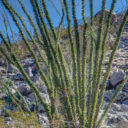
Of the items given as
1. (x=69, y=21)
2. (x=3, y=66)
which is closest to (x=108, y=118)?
(x=69, y=21)

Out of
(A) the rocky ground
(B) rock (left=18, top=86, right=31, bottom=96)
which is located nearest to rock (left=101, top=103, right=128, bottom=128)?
(A) the rocky ground

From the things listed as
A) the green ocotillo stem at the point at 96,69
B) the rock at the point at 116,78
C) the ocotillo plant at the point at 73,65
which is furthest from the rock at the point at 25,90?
the green ocotillo stem at the point at 96,69

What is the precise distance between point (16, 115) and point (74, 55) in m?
0.98

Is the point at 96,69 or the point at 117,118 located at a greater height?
the point at 96,69

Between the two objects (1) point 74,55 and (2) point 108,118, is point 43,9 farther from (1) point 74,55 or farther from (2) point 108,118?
(2) point 108,118

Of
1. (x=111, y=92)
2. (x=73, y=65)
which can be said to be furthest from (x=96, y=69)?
(x=111, y=92)

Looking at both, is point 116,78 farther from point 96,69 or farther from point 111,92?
point 96,69

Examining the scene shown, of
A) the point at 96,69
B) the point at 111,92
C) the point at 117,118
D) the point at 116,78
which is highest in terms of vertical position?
the point at 96,69

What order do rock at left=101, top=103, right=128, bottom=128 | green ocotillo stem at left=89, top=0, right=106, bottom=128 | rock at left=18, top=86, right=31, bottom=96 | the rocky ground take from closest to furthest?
1. green ocotillo stem at left=89, top=0, right=106, bottom=128
2. rock at left=101, top=103, right=128, bottom=128
3. the rocky ground
4. rock at left=18, top=86, right=31, bottom=96

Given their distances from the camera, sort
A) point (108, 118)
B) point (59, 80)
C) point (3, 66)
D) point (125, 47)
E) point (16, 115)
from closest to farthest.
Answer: point (59, 80) → point (16, 115) → point (108, 118) → point (3, 66) → point (125, 47)

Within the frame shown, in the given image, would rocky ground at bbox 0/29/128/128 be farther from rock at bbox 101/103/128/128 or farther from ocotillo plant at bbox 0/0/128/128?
ocotillo plant at bbox 0/0/128/128

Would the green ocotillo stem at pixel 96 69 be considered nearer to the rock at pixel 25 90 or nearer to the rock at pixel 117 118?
the rock at pixel 117 118

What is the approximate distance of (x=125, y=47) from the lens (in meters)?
7.11

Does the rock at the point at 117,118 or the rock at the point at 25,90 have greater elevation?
the rock at the point at 25,90
